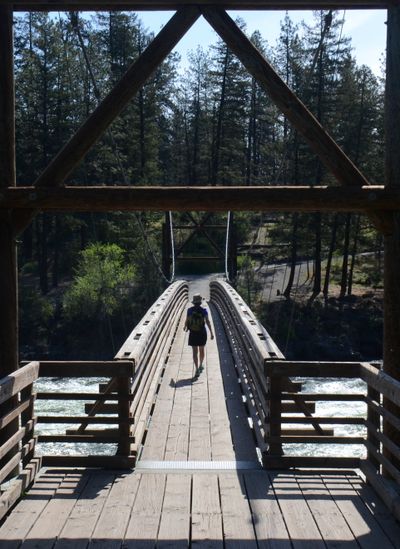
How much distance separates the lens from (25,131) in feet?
104

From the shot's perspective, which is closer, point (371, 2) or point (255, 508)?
point (255, 508)

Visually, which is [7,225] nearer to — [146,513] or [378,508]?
[146,513]

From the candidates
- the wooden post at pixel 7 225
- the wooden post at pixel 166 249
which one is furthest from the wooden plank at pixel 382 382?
the wooden post at pixel 166 249

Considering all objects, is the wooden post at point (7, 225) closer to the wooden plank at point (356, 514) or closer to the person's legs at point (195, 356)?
the wooden plank at point (356, 514)

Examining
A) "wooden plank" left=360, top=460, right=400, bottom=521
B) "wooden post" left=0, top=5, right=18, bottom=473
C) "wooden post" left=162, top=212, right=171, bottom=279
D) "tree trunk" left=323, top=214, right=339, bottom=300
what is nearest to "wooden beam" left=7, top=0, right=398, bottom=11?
"wooden post" left=0, top=5, right=18, bottom=473

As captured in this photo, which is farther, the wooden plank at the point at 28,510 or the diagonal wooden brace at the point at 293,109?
the diagonal wooden brace at the point at 293,109

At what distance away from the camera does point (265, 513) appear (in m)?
4.35

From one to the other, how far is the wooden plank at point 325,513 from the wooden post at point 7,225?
2029 mm

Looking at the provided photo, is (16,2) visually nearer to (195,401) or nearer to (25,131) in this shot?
(195,401)

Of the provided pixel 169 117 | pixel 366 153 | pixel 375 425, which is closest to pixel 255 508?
pixel 375 425

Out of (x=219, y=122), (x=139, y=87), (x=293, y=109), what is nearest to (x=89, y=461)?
(x=139, y=87)

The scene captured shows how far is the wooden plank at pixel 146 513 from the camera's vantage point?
3.94m

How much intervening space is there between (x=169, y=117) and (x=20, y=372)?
4582 centimetres

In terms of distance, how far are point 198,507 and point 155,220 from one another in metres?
29.9
